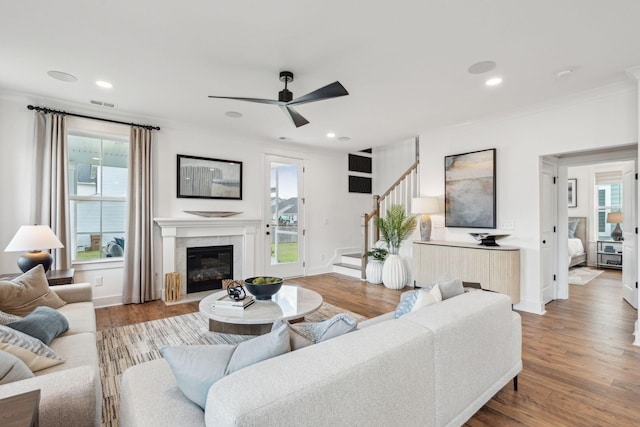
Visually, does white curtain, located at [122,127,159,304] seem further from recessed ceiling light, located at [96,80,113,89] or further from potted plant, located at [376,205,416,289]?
potted plant, located at [376,205,416,289]

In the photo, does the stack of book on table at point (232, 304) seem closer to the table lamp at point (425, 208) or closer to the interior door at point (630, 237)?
the table lamp at point (425, 208)

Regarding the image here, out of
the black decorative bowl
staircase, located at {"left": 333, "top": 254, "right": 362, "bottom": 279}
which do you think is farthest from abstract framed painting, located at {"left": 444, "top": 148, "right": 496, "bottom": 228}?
the black decorative bowl

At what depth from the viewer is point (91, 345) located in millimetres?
1971

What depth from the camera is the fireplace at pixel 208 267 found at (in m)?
4.83

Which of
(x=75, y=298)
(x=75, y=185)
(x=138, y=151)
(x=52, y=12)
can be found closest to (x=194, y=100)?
(x=138, y=151)

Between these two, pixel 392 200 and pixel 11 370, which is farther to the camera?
pixel 392 200

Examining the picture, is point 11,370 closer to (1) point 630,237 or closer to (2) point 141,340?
(2) point 141,340

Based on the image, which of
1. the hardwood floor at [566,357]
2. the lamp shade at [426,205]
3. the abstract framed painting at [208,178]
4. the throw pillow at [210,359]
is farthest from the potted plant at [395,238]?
the throw pillow at [210,359]

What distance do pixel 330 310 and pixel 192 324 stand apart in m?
1.66

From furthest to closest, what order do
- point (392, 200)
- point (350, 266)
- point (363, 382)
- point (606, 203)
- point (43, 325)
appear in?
point (606, 203) < point (350, 266) < point (392, 200) < point (43, 325) < point (363, 382)

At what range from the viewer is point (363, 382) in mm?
1149

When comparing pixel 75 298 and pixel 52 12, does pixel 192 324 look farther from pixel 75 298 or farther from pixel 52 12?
pixel 52 12

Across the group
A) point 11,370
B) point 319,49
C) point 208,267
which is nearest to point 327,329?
point 11,370

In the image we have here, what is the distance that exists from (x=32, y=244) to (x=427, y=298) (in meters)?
3.64
